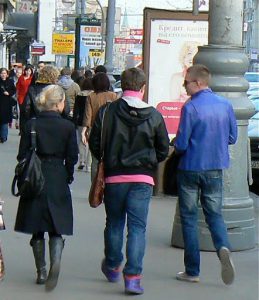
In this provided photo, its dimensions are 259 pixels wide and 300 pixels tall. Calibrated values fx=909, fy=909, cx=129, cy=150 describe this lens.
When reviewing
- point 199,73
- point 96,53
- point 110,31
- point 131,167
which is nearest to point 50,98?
point 131,167

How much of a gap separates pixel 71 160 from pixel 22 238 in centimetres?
241

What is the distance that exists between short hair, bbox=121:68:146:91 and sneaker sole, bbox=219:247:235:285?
150cm

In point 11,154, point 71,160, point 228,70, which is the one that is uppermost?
point 228,70

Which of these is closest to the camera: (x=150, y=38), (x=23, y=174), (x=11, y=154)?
(x=23, y=174)

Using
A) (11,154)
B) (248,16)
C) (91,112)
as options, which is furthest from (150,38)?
(248,16)

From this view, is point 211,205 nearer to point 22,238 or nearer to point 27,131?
point 27,131

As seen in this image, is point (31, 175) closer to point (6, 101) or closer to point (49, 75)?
point (49, 75)

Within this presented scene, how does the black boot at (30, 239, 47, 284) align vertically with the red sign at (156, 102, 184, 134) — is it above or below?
below

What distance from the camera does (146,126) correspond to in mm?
7137

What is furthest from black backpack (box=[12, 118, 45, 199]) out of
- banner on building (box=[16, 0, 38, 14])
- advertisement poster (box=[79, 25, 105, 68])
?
banner on building (box=[16, 0, 38, 14])

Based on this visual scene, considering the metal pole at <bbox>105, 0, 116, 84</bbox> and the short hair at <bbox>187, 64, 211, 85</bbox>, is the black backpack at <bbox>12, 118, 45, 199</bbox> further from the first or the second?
the metal pole at <bbox>105, 0, 116, 84</bbox>

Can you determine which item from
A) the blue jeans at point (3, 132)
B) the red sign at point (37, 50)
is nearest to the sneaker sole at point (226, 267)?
the blue jeans at point (3, 132)

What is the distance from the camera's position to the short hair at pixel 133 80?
7.26 meters

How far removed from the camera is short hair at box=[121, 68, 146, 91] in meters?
7.26
